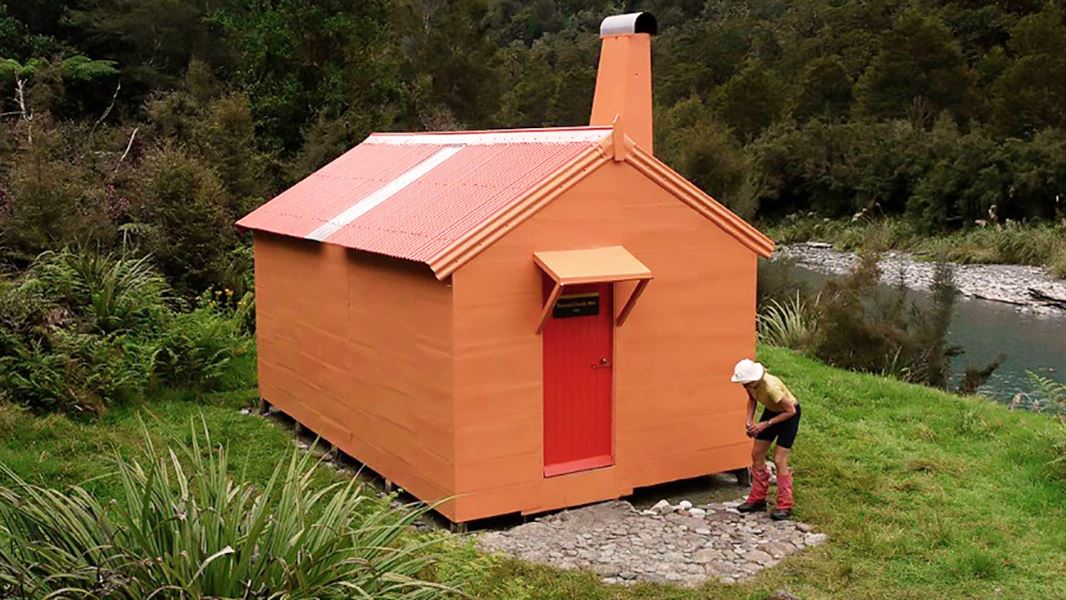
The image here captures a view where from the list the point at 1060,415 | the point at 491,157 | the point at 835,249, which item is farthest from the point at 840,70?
the point at 491,157

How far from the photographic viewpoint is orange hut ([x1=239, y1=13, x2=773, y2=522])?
8289mm

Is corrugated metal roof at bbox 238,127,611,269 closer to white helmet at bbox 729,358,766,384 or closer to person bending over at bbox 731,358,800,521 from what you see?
white helmet at bbox 729,358,766,384

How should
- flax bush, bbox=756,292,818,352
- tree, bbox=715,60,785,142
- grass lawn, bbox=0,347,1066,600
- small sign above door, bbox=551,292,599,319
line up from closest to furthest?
grass lawn, bbox=0,347,1066,600 < small sign above door, bbox=551,292,599,319 < flax bush, bbox=756,292,818,352 < tree, bbox=715,60,785,142

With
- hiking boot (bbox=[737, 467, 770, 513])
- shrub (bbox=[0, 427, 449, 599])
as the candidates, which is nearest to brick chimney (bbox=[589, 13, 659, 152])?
hiking boot (bbox=[737, 467, 770, 513])

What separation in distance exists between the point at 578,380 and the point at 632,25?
3.35 meters

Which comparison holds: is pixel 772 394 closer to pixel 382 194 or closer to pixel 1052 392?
pixel 382 194

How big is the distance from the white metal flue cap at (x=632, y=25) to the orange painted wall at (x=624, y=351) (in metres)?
1.69

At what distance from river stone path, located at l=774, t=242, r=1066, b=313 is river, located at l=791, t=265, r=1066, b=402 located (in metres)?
0.53

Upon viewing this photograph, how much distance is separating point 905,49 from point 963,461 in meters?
36.7

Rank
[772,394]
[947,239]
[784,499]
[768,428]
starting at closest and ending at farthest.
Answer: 1. [772,394]
2. [768,428]
3. [784,499]
4. [947,239]

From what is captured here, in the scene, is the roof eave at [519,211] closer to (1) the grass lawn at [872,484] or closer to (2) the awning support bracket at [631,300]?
(2) the awning support bracket at [631,300]

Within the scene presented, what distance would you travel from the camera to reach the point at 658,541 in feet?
26.9

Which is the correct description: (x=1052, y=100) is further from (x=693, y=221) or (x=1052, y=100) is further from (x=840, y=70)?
(x=693, y=221)

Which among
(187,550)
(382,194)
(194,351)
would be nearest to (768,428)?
(382,194)
